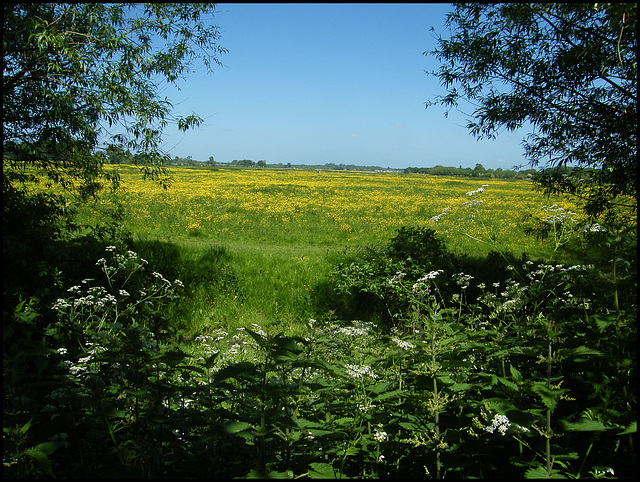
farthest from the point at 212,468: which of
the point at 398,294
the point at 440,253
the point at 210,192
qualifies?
the point at 210,192

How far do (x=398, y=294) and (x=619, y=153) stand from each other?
3.96m

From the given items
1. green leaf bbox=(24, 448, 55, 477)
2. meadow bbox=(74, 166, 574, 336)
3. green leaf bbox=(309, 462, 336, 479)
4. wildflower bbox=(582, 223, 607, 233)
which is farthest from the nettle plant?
green leaf bbox=(24, 448, 55, 477)

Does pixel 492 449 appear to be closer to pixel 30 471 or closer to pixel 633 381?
pixel 633 381

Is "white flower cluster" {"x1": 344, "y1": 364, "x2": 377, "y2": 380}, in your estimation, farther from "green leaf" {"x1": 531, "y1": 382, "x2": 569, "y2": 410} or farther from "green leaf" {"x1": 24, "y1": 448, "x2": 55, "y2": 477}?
"green leaf" {"x1": 24, "y1": 448, "x2": 55, "y2": 477}

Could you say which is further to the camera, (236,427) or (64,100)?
(64,100)

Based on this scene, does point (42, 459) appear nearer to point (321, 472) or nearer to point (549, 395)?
point (321, 472)

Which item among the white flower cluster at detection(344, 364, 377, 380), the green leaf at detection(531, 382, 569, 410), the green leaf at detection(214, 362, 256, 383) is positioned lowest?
the white flower cluster at detection(344, 364, 377, 380)

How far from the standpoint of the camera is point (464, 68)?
24.5 ft

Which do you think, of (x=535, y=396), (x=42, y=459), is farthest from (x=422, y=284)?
(x=42, y=459)

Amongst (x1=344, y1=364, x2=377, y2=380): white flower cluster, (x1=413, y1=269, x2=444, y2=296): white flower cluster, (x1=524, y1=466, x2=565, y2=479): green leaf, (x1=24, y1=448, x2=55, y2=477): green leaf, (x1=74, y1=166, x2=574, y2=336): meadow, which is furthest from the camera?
(x1=74, y1=166, x2=574, y2=336): meadow

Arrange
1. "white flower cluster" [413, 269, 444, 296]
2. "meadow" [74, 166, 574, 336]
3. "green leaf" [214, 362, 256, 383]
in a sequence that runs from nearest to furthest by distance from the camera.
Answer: "green leaf" [214, 362, 256, 383]
"white flower cluster" [413, 269, 444, 296]
"meadow" [74, 166, 574, 336]

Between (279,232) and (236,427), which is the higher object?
(236,427)

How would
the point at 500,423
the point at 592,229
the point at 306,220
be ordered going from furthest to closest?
the point at 306,220, the point at 592,229, the point at 500,423

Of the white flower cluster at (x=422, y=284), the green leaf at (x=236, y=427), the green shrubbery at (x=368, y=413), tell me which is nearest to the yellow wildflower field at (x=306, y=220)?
the white flower cluster at (x=422, y=284)
